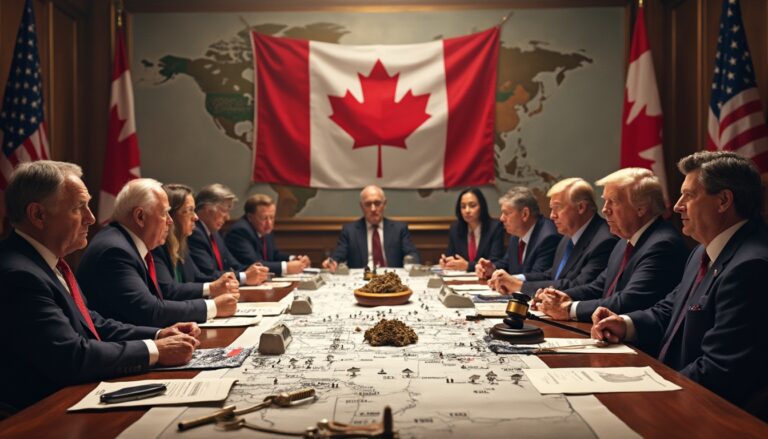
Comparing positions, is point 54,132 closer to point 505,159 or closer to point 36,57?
point 36,57

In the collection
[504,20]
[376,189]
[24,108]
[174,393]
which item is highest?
[504,20]

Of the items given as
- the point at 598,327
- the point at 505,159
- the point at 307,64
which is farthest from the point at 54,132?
the point at 598,327

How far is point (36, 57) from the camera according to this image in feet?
17.5

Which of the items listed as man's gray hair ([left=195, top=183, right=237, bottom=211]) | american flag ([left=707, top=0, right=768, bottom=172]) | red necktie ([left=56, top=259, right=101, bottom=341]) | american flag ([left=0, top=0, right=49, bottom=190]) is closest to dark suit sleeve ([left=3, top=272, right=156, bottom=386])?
red necktie ([left=56, top=259, right=101, bottom=341])

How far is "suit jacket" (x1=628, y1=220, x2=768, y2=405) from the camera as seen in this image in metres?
2.02

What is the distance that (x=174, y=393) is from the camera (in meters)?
1.72

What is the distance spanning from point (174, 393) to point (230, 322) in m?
1.16

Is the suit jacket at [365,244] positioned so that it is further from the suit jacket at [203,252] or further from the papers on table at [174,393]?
the papers on table at [174,393]

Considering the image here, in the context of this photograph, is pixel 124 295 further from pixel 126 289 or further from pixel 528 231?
pixel 528 231

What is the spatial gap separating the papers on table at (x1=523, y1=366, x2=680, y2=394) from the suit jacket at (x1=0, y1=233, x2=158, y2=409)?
1166 millimetres

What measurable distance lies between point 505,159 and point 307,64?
236 cm

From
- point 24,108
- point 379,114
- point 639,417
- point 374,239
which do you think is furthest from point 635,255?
point 24,108

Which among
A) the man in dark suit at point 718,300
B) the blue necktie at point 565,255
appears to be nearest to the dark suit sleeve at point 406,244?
the blue necktie at point 565,255

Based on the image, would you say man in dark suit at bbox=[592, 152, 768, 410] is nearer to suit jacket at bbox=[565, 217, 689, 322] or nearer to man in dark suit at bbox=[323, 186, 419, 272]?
suit jacket at bbox=[565, 217, 689, 322]
